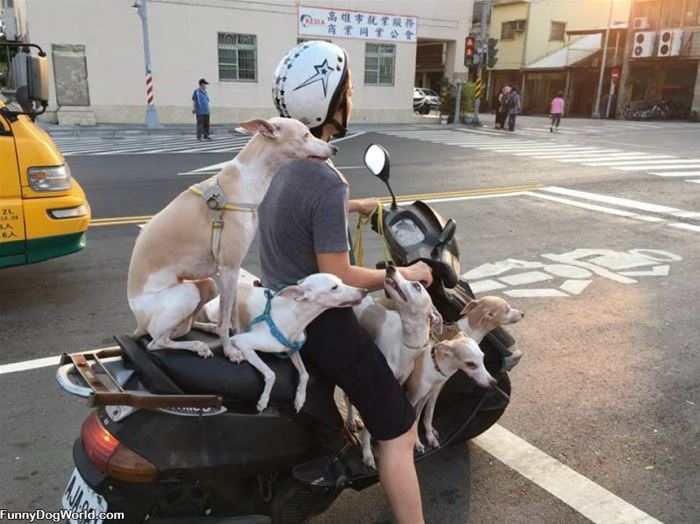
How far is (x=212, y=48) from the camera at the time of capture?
24531 mm

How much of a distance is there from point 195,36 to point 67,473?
23.8 m

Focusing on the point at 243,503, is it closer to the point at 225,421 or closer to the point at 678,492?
the point at 225,421

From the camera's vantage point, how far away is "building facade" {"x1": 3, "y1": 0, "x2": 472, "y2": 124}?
881 inches

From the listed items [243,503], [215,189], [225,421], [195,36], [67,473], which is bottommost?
[67,473]

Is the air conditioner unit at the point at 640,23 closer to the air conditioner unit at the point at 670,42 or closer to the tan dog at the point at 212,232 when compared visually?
the air conditioner unit at the point at 670,42

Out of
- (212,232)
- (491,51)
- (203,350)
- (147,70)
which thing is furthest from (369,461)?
(491,51)

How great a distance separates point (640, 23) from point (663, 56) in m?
3.10

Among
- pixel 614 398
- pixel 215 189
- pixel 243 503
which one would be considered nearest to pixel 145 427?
pixel 243 503

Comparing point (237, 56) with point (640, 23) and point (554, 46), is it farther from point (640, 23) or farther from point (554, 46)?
point (640, 23)

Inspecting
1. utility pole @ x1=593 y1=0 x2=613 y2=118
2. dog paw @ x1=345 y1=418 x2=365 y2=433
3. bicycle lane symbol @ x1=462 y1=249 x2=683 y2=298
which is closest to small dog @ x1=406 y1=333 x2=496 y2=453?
dog paw @ x1=345 y1=418 x2=365 y2=433

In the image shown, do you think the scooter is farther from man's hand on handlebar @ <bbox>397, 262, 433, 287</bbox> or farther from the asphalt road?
the asphalt road

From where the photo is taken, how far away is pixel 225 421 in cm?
210

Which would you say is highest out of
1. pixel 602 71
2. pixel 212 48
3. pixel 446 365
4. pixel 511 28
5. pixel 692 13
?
pixel 692 13

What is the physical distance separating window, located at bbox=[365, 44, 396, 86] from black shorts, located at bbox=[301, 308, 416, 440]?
2769 cm
